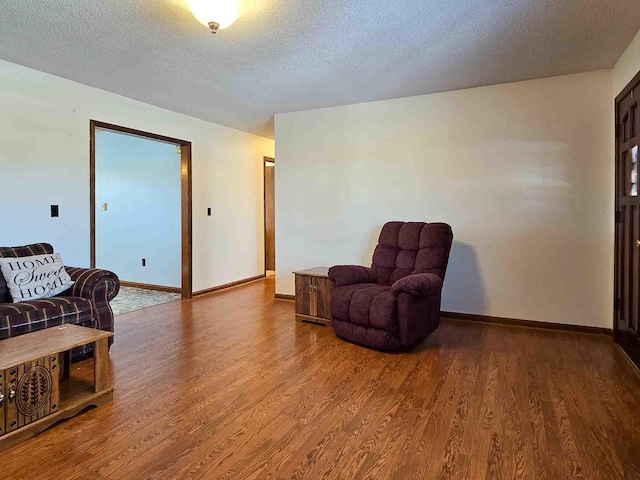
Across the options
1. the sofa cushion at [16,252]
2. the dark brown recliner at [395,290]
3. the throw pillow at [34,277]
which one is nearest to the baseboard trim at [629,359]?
the dark brown recliner at [395,290]

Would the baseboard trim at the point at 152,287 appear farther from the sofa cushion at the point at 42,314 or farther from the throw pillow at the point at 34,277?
the sofa cushion at the point at 42,314

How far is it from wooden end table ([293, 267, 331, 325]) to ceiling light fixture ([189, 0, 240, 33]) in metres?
2.31

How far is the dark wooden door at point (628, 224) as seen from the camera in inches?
106

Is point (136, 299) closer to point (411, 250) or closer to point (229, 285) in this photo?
point (229, 285)

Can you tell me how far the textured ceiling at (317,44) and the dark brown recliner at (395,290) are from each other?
1442 mm

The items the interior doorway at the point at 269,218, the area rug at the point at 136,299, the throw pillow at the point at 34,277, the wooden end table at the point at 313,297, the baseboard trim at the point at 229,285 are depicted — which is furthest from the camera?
the interior doorway at the point at 269,218

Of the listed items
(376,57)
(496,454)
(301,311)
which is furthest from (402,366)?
(376,57)

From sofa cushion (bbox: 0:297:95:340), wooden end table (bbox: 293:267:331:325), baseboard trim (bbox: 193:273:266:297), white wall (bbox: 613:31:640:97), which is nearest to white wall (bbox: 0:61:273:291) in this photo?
baseboard trim (bbox: 193:273:266:297)

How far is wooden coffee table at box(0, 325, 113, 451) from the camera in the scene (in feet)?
5.76

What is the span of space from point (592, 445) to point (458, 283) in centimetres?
228

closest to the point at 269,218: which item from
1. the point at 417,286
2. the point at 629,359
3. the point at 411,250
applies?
the point at 411,250

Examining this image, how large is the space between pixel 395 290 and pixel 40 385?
87.8 inches

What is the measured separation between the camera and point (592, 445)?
69.7 inches

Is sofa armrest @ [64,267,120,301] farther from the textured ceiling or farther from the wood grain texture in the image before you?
the textured ceiling
